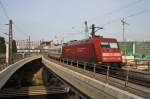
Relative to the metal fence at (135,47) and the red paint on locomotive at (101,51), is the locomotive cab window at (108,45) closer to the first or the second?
the red paint on locomotive at (101,51)

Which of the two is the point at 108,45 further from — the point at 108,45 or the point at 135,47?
the point at 135,47

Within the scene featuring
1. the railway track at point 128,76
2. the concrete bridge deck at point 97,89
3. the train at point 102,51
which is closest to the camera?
the concrete bridge deck at point 97,89

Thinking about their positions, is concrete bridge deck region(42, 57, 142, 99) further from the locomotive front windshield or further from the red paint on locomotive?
the locomotive front windshield

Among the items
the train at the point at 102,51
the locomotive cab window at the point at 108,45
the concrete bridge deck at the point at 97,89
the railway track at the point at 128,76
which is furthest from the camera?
the locomotive cab window at the point at 108,45

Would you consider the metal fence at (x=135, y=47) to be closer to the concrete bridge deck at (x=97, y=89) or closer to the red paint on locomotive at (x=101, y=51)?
the red paint on locomotive at (x=101, y=51)

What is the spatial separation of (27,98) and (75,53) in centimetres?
848

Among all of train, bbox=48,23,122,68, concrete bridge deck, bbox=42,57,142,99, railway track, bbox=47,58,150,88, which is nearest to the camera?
concrete bridge deck, bbox=42,57,142,99

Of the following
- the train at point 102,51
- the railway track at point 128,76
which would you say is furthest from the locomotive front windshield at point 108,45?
the railway track at point 128,76

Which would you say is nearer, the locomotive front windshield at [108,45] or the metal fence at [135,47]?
the locomotive front windshield at [108,45]

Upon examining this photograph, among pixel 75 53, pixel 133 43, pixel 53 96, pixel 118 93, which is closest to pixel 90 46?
pixel 75 53

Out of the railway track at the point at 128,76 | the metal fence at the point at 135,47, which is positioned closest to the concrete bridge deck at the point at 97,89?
the railway track at the point at 128,76

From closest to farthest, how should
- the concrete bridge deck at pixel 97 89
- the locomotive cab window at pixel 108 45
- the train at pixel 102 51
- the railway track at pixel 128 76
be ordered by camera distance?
the concrete bridge deck at pixel 97 89 < the railway track at pixel 128 76 < the train at pixel 102 51 < the locomotive cab window at pixel 108 45

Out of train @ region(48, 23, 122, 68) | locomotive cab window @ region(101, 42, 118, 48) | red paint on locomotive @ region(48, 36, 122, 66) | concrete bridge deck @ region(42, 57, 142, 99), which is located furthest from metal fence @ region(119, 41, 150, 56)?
concrete bridge deck @ region(42, 57, 142, 99)

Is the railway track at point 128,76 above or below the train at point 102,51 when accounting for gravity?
below
